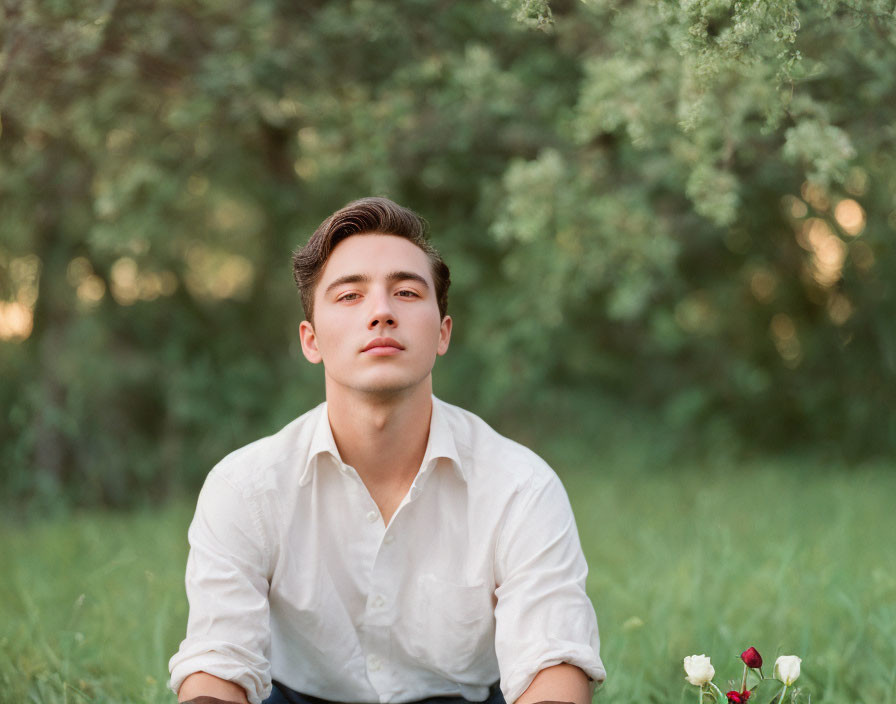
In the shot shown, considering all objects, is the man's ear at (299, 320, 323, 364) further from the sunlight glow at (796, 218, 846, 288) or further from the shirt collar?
the sunlight glow at (796, 218, 846, 288)

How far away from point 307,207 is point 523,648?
5352 mm

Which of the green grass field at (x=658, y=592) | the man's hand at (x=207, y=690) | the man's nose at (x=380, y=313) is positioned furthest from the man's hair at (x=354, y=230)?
the green grass field at (x=658, y=592)

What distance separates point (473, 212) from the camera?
632 cm

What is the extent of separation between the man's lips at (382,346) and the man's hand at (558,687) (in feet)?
2.53

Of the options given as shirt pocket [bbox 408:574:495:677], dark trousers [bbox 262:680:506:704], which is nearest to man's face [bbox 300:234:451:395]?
shirt pocket [bbox 408:574:495:677]

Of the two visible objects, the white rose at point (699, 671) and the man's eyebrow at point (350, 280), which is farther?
the man's eyebrow at point (350, 280)

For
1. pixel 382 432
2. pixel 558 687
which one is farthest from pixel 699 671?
pixel 382 432

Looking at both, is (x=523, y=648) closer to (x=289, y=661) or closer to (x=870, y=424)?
(x=289, y=661)

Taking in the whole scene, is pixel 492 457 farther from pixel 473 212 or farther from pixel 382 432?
pixel 473 212

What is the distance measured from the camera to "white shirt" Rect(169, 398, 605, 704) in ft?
6.86

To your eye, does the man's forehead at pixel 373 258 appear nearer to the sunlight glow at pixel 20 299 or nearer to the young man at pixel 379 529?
the young man at pixel 379 529

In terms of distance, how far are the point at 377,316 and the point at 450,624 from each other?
2.45 ft

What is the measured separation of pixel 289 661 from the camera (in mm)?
2293

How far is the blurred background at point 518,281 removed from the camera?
10.4 feet
